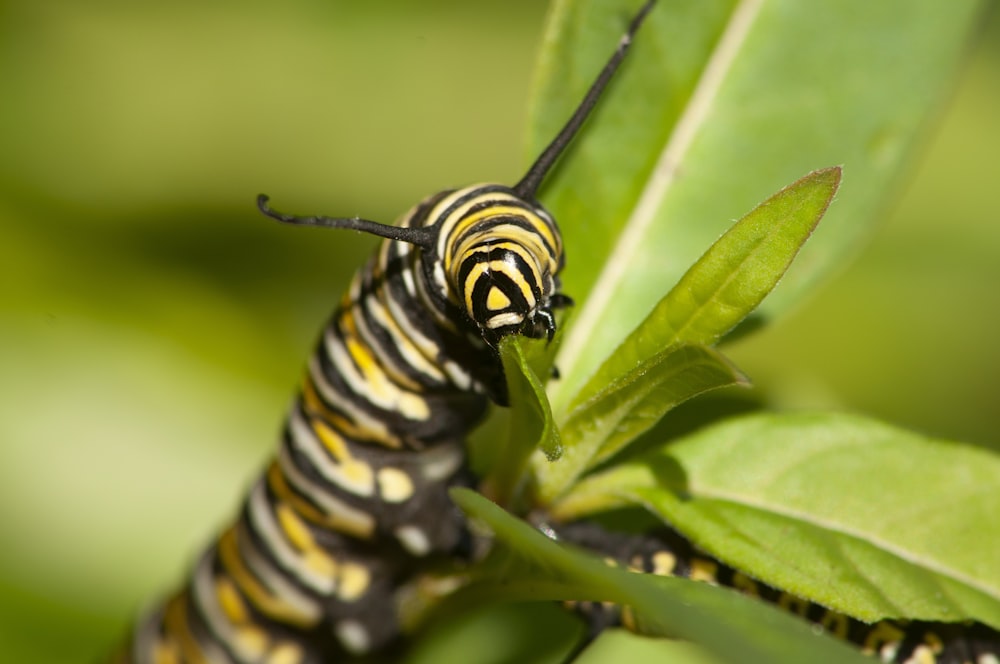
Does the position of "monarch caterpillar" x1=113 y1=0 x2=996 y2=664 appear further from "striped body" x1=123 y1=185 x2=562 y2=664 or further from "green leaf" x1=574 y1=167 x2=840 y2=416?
"green leaf" x1=574 y1=167 x2=840 y2=416

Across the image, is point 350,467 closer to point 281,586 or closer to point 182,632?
point 281,586

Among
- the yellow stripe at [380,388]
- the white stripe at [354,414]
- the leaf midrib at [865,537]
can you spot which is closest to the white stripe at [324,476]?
the white stripe at [354,414]

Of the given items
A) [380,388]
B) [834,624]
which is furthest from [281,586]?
[834,624]

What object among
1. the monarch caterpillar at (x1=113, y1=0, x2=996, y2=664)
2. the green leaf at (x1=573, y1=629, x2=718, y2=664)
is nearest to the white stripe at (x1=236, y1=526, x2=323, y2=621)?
the monarch caterpillar at (x1=113, y1=0, x2=996, y2=664)

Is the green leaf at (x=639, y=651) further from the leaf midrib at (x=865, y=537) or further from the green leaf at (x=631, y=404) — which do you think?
the leaf midrib at (x=865, y=537)

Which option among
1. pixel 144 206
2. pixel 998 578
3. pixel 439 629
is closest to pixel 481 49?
pixel 144 206

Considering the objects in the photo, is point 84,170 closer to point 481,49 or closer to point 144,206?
point 144,206

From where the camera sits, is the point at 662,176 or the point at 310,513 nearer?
the point at 662,176

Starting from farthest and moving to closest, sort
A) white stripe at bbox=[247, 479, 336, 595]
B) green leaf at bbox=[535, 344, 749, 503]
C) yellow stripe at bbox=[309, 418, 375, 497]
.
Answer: white stripe at bbox=[247, 479, 336, 595] < yellow stripe at bbox=[309, 418, 375, 497] < green leaf at bbox=[535, 344, 749, 503]
